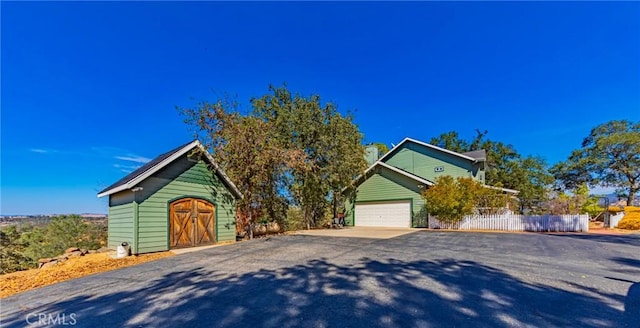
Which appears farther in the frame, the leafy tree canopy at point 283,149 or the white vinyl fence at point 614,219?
the white vinyl fence at point 614,219

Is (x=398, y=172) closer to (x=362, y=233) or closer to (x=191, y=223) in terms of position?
(x=362, y=233)

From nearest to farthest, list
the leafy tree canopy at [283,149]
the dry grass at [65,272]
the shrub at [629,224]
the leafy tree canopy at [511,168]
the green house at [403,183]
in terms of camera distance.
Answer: the dry grass at [65,272], the leafy tree canopy at [283,149], the shrub at [629,224], the green house at [403,183], the leafy tree canopy at [511,168]

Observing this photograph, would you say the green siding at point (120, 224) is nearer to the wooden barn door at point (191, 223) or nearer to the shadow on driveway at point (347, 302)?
the wooden barn door at point (191, 223)

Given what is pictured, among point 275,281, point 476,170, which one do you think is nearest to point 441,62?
point 476,170

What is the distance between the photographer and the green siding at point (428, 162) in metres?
19.3

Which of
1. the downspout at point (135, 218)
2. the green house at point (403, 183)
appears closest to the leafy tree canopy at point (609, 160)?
the green house at point (403, 183)

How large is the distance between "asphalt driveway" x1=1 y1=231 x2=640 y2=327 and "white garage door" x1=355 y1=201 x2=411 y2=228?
1010 cm

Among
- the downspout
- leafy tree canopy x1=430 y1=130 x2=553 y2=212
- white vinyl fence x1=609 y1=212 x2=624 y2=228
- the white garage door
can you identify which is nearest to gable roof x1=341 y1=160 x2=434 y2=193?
the white garage door

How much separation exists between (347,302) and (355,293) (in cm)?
39

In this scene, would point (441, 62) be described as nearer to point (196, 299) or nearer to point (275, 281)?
point (275, 281)

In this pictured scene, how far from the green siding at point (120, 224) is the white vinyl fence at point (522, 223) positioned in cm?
1432

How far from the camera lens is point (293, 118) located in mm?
16234

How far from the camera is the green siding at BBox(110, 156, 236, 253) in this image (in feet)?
28.6

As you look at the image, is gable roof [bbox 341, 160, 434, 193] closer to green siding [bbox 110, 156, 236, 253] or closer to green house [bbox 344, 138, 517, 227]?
green house [bbox 344, 138, 517, 227]
